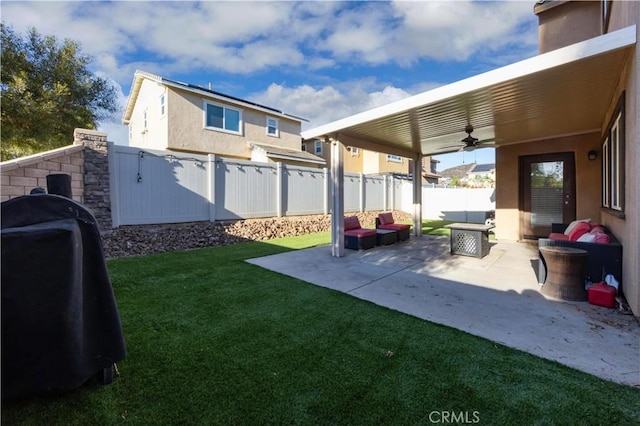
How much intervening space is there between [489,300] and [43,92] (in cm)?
1740

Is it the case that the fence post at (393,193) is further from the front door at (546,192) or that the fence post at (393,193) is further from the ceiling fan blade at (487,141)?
the front door at (546,192)

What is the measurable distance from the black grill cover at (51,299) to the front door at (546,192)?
10.6 m

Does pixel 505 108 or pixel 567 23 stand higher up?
pixel 567 23

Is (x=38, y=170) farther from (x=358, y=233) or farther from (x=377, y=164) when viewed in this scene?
(x=377, y=164)

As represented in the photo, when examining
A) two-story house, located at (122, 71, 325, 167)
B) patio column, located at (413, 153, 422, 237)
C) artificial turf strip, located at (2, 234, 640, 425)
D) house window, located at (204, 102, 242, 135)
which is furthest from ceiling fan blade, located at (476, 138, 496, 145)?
house window, located at (204, 102, 242, 135)

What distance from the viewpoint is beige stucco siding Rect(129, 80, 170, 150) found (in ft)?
46.7

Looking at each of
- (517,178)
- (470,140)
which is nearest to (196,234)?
(470,140)

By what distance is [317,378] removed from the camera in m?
2.41

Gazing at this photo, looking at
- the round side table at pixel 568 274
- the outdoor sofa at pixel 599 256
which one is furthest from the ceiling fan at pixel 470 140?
the round side table at pixel 568 274

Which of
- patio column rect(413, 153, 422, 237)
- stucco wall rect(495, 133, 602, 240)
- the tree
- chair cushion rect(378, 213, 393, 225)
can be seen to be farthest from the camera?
the tree

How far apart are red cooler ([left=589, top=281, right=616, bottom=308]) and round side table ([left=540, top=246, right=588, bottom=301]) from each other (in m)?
0.15

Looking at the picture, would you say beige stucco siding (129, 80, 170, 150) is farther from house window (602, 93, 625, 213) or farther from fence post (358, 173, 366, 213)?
house window (602, 93, 625, 213)

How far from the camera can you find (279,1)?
7.08 m

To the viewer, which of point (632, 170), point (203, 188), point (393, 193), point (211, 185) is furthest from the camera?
point (393, 193)
